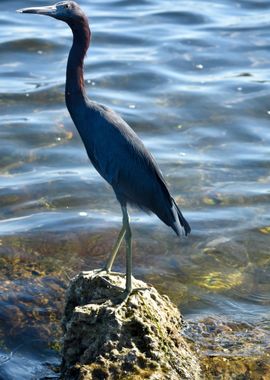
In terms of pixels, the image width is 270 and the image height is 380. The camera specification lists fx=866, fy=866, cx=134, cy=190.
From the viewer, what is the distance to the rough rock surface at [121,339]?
20.4ft

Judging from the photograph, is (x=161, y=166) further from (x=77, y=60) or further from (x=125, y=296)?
(x=125, y=296)

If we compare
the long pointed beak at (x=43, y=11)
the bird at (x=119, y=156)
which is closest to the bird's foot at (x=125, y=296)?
the bird at (x=119, y=156)

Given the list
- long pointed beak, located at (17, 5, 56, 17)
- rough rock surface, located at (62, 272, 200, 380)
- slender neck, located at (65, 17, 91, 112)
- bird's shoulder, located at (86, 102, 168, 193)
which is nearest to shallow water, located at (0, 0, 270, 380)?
rough rock surface, located at (62, 272, 200, 380)

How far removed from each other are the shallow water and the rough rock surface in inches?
21.2

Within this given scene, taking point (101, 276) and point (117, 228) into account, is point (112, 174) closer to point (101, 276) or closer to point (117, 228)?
point (101, 276)

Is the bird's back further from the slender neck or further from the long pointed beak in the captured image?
the long pointed beak

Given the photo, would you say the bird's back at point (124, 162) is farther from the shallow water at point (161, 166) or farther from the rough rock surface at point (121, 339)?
the shallow water at point (161, 166)

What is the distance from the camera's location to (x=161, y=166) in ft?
36.8

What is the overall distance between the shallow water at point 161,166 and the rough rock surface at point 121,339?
539mm

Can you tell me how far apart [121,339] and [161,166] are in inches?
202

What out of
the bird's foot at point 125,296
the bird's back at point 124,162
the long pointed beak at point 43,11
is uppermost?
the long pointed beak at point 43,11

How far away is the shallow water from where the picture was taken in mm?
8062

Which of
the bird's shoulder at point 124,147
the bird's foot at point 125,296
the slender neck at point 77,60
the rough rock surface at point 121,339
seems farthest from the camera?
the slender neck at point 77,60

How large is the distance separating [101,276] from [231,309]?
1887mm
